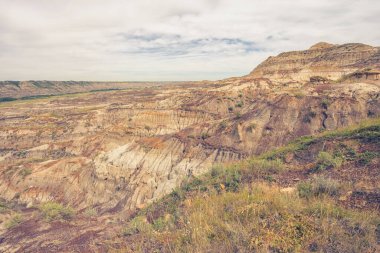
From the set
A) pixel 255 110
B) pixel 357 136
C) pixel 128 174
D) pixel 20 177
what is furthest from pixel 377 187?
pixel 20 177

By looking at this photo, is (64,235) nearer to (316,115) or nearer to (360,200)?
(360,200)

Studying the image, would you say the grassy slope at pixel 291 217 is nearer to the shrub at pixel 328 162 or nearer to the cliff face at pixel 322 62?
the shrub at pixel 328 162

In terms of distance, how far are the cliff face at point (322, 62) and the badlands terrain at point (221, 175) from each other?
39 cm

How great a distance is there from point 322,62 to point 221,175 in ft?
216

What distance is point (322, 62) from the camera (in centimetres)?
6938

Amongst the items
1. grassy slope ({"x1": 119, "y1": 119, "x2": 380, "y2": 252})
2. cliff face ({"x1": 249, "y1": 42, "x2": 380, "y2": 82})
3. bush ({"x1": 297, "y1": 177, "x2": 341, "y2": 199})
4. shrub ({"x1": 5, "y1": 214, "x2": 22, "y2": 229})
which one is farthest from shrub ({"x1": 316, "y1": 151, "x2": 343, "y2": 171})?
cliff face ({"x1": 249, "y1": 42, "x2": 380, "y2": 82})

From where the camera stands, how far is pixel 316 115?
2883 cm

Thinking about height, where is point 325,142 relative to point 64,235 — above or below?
above

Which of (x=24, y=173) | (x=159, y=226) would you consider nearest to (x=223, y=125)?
(x=159, y=226)

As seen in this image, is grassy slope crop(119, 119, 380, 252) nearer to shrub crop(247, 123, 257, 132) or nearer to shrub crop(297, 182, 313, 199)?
shrub crop(297, 182, 313, 199)

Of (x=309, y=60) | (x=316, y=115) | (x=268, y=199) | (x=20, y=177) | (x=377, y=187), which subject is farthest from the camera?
(x=309, y=60)

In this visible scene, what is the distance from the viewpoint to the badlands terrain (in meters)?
6.88

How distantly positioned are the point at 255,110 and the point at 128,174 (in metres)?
16.6

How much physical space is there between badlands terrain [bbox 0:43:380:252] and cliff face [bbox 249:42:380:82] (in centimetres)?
39
